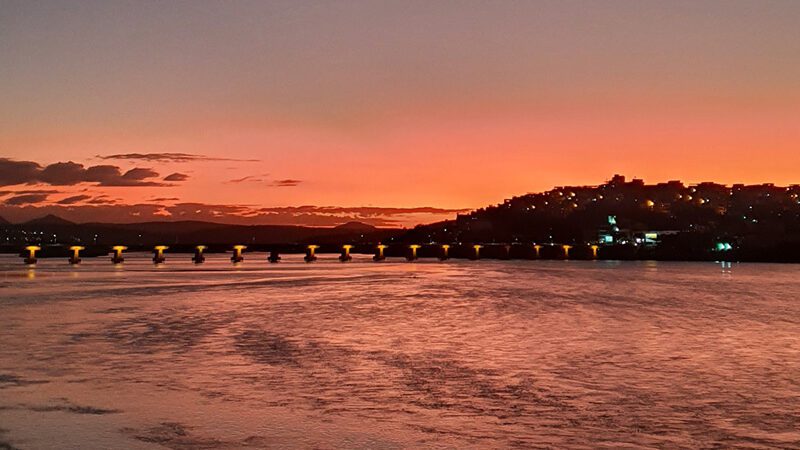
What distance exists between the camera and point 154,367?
2398 cm

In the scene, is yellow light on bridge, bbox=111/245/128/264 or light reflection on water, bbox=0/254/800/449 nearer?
light reflection on water, bbox=0/254/800/449

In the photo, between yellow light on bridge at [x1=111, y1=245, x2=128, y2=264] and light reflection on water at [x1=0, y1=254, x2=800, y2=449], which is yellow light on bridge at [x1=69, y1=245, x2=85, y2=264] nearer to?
yellow light on bridge at [x1=111, y1=245, x2=128, y2=264]

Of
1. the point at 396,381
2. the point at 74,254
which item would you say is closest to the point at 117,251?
the point at 74,254

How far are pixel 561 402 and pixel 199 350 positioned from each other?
15.0 m

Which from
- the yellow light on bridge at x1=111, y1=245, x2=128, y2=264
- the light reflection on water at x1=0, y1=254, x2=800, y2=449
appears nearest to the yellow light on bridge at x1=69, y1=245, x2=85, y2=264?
the yellow light on bridge at x1=111, y1=245, x2=128, y2=264

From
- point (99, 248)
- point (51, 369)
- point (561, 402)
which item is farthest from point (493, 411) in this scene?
point (99, 248)

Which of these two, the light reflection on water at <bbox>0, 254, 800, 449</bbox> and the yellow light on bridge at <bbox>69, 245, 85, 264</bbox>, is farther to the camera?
Result: the yellow light on bridge at <bbox>69, 245, 85, 264</bbox>

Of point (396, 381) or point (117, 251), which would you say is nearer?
point (396, 381)

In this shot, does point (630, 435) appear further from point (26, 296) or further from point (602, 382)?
point (26, 296)

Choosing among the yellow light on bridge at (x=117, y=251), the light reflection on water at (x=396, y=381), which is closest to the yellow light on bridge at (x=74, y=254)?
the yellow light on bridge at (x=117, y=251)

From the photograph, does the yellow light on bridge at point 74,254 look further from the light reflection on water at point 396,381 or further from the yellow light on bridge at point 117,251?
the light reflection on water at point 396,381

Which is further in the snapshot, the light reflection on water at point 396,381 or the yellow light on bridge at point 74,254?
the yellow light on bridge at point 74,254

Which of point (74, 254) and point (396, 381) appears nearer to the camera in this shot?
point (396, 381)

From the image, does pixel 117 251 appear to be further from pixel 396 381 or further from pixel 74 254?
pixel 396 381
